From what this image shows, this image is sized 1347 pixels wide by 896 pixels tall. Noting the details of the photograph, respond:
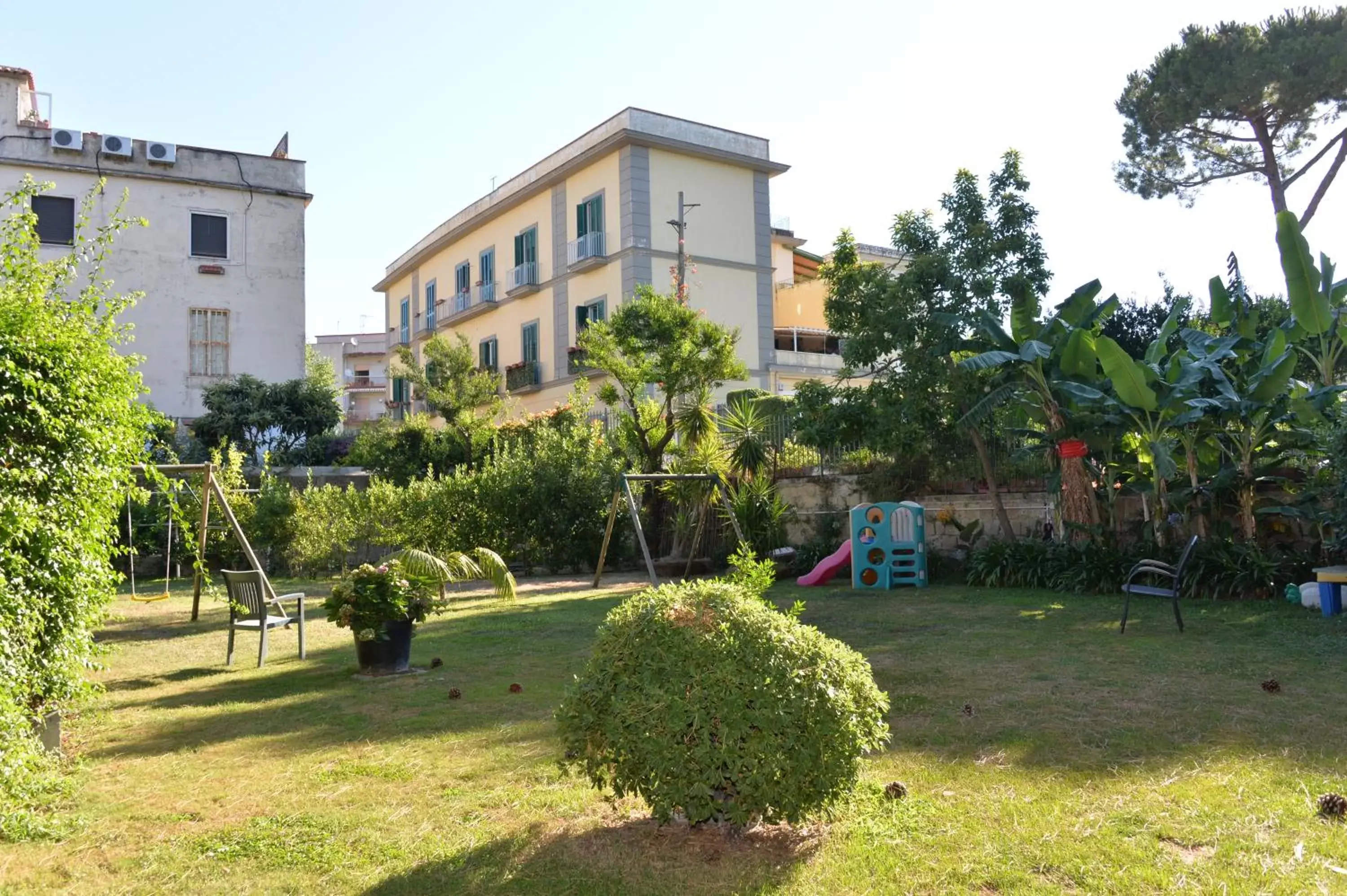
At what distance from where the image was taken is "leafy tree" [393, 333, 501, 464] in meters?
28.0

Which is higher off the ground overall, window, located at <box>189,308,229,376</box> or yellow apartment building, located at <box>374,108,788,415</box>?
yellow apartment building, located at <box>374,108,788,415</box>

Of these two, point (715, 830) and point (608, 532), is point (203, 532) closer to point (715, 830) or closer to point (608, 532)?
point (608, 532)

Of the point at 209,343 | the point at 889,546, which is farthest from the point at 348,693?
the point at 209,343

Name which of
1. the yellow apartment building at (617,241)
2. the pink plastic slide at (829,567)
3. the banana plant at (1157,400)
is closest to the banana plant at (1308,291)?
the banana plant at (1157,400)

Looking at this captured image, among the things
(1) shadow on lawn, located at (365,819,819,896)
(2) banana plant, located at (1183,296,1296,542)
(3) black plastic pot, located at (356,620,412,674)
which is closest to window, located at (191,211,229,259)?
(3) black plastic pot, located at (356,620,412,674)

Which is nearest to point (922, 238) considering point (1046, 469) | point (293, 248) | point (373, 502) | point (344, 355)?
point (1046, 469)

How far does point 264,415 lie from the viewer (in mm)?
27062

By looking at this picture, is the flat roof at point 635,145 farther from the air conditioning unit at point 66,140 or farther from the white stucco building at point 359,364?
the white stucco building at point 359,364

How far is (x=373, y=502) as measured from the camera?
1884cm

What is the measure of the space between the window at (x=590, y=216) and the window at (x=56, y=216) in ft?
46.7

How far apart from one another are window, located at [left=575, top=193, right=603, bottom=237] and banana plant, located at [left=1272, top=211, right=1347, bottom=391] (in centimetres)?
2197

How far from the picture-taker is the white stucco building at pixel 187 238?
2848 cm

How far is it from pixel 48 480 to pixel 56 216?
2757 cm

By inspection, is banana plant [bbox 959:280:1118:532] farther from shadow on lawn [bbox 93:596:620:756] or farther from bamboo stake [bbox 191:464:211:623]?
bamboo stake [bbox 191:464:211:623]
